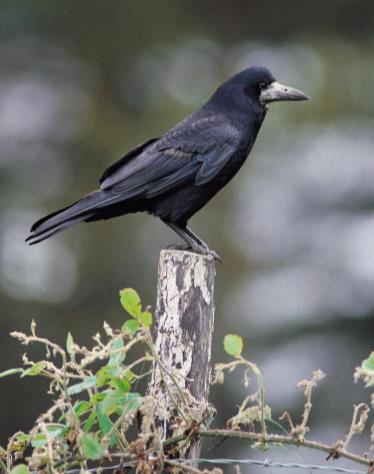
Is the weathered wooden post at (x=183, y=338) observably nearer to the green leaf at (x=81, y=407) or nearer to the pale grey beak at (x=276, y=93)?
the green leaf at (x=81, y=407)

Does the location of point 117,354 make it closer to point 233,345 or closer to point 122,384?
point 122,384

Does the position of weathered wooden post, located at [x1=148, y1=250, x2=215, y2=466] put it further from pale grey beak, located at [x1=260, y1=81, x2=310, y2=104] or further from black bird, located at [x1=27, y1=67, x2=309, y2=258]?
pale grey beak, located at [x1=260, y1=81, x2=310, y2=104]

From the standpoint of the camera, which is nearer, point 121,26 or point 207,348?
point 207,348

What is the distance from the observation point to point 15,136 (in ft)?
32.8

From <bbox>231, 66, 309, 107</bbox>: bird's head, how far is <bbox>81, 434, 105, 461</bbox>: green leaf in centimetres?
302

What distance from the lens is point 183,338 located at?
306cm

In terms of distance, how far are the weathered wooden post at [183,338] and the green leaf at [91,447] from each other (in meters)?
0.33

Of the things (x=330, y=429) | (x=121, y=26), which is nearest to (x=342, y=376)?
(x=330, y=429)

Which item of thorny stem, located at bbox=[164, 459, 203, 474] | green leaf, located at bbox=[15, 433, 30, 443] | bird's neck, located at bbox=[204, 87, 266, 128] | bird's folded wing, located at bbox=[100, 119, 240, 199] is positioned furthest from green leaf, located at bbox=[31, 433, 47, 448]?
bird's neck, located at bbox=[204, 87, 266, 128]

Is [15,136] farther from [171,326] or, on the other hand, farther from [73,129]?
[171,326]

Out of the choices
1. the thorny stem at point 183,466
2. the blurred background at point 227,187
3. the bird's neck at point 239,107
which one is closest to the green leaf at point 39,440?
the thorny stem at point 183,466

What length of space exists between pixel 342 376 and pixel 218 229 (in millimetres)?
1863

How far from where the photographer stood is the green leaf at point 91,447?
8.04 feet

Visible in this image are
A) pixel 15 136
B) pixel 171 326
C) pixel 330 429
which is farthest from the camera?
pixel 15 136
